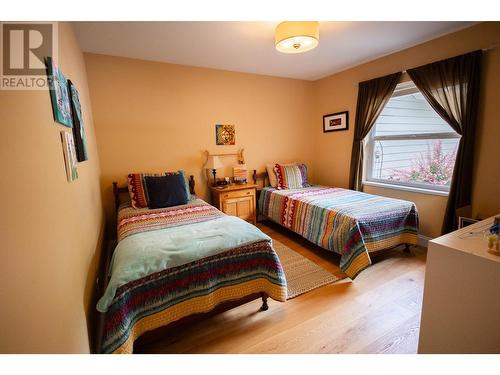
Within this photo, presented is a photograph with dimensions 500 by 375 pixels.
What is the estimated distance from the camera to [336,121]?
3.73m

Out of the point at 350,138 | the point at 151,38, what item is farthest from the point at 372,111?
the point at 151,38

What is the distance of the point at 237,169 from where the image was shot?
140 inches

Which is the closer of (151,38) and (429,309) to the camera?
(429,309)

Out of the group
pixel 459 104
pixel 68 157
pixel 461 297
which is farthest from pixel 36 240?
pixel 459 104

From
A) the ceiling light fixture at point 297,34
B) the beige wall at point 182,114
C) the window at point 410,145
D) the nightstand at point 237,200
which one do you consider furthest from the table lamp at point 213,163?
the window at point 410,145

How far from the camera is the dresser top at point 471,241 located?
942 mm

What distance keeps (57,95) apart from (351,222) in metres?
2.37

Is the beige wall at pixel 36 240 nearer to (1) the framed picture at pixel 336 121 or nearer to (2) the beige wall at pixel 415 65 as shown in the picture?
(2) the beige wall at pixel 415 65

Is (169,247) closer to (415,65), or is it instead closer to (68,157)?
(68,157)

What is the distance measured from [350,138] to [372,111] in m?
0.52

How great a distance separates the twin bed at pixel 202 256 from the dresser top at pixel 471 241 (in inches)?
38.5

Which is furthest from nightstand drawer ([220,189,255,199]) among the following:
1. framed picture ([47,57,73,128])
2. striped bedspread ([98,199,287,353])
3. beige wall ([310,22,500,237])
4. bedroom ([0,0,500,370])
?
framed picture ([47,57,73,128])

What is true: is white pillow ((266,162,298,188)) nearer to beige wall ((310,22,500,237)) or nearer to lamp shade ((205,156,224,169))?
lamp shade ((205,156,224,169))
